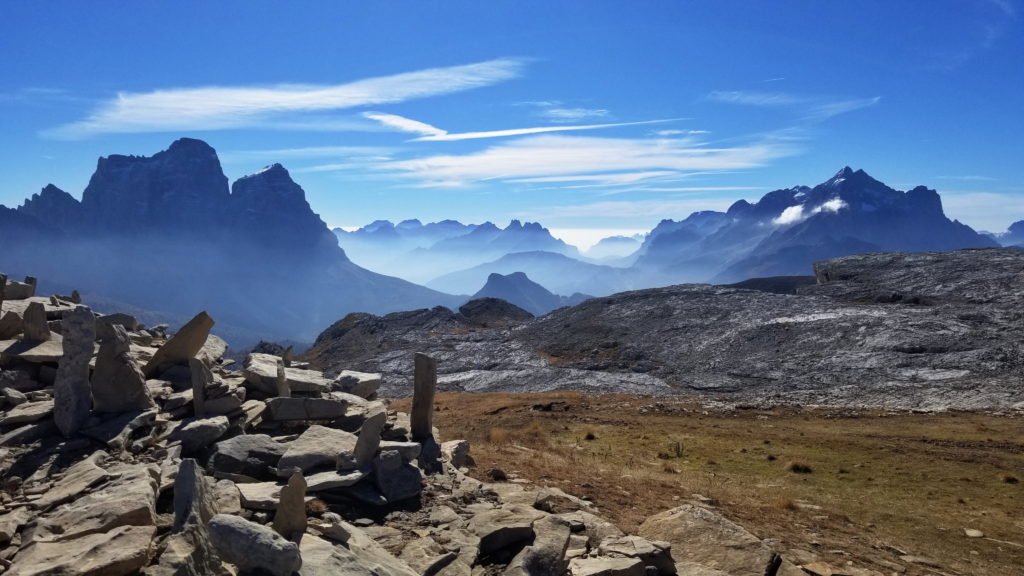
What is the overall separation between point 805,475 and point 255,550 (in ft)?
76.6

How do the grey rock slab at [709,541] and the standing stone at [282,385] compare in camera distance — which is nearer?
the grey rock slab at [709,541]

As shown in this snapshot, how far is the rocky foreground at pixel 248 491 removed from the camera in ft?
34.1

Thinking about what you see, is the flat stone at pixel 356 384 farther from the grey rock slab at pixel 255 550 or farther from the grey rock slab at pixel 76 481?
the grey rock slab at pixel 255 550

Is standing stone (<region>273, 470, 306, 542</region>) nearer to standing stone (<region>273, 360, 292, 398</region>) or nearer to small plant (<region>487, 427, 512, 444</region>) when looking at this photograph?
standing stone (<region>273, 360, 292, 398</region>)

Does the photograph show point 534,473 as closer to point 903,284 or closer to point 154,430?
point 154,430

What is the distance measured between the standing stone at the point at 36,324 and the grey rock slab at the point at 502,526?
14209 mm

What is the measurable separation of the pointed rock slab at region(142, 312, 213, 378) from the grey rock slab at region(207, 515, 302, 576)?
35.7ft

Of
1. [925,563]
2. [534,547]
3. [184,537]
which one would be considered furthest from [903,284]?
[184,537]

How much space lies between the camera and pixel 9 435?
48.3ft

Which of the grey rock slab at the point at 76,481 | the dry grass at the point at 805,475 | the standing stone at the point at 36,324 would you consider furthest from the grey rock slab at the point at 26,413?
the dry grass at the point at 805,475

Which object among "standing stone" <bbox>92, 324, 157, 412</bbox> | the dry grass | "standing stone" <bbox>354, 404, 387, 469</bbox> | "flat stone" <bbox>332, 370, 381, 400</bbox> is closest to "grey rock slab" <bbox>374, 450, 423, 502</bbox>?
"standing stone" <bbox>354, 404, 387, 469</bbox>

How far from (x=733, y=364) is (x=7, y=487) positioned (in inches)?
2278

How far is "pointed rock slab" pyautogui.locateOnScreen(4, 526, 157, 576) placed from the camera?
955cm

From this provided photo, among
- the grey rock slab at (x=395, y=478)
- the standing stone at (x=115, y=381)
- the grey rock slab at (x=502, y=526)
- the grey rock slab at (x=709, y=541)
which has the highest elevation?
the standing stone at (x=115, y=381)
